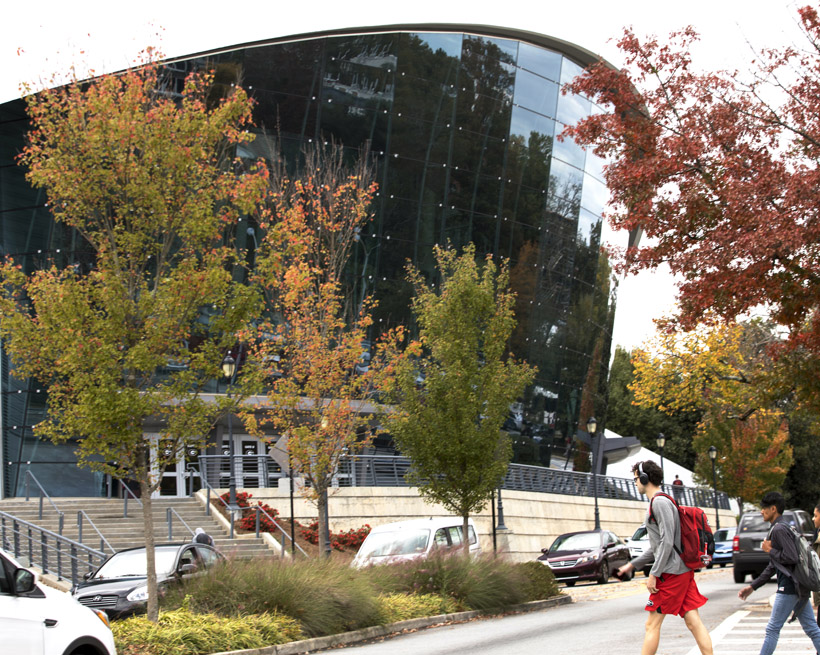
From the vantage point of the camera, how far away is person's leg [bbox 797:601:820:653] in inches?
356

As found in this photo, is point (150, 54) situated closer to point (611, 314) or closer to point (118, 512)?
point (118, 512)

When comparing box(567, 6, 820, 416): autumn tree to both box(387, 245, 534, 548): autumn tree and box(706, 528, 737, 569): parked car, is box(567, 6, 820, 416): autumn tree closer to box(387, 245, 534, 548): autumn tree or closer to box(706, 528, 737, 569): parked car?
box(387, 245, 534, 548): autumn tree

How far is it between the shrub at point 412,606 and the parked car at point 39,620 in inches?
315

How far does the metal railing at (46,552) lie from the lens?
65.9 ft

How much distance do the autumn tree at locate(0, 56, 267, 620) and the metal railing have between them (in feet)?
20.8

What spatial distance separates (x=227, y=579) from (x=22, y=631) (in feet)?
23.6

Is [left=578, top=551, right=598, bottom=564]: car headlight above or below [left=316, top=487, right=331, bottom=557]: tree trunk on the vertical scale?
below

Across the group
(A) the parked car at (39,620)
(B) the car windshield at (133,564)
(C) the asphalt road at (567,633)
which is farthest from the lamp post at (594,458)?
(A) the parked car at (39,620)

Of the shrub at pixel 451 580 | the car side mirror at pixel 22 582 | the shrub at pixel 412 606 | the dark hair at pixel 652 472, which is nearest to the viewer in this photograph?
the car side mirror at pixel 22 582

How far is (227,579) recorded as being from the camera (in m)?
13.5

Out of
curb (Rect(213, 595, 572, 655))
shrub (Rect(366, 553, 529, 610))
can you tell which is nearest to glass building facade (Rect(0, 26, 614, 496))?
shrub (Rect(366, 553, 529, 610))

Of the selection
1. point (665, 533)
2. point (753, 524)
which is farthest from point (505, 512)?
point (665, 533)

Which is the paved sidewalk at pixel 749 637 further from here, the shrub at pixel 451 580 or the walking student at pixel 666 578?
the shrub at pixel 451 580

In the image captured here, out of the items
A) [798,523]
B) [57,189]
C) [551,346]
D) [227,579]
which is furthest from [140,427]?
[551,346]
